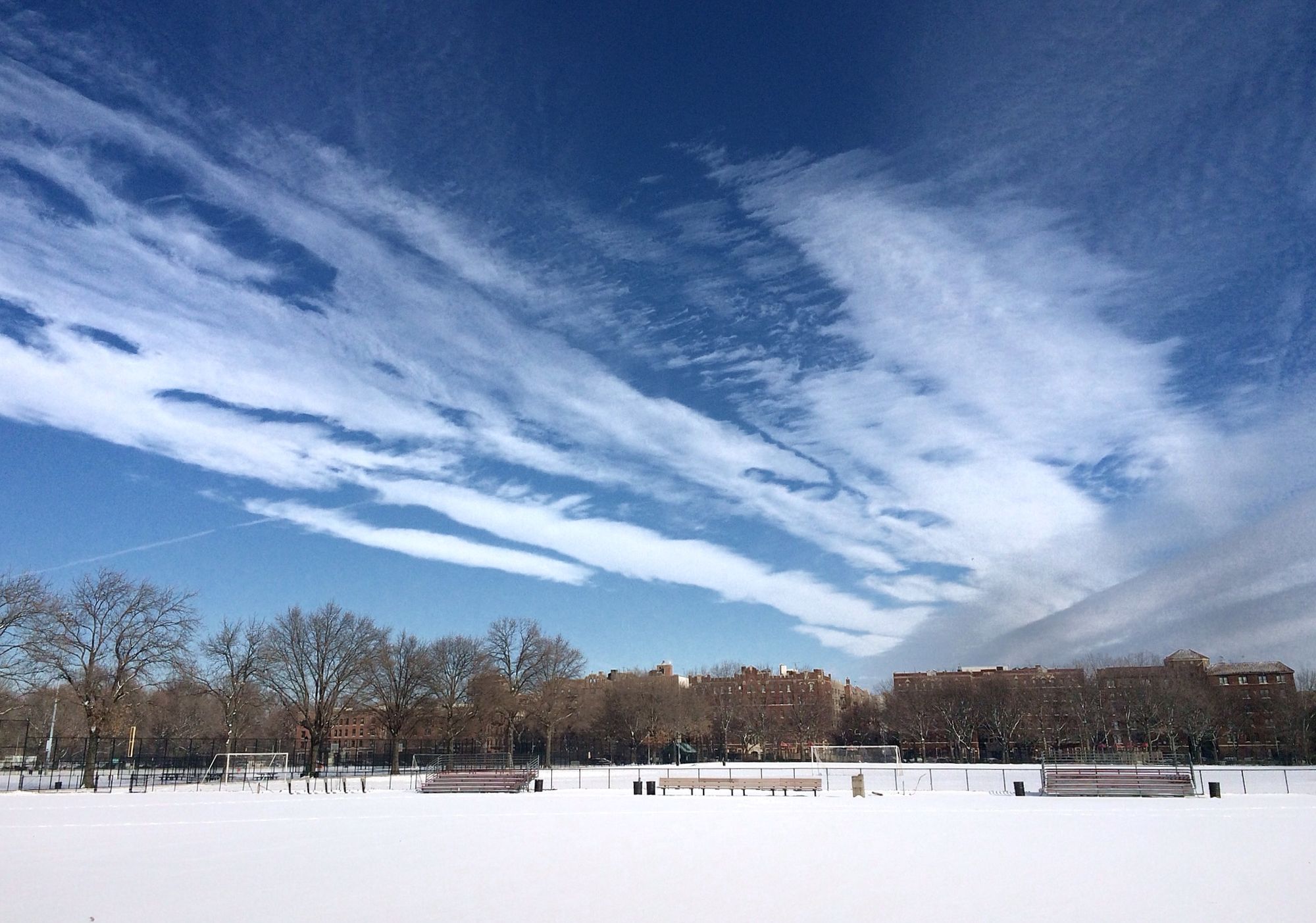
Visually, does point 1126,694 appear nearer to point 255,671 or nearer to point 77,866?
point 255,671

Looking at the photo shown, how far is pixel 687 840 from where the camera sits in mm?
22812

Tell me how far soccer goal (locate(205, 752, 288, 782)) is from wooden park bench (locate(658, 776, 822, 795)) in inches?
939

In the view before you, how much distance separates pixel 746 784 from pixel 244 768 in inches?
1622

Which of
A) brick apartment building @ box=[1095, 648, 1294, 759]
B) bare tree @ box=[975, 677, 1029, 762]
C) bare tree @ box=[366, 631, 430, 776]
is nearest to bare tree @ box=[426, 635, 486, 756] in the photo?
bare tree @ box=[366, 631, 430, 776]

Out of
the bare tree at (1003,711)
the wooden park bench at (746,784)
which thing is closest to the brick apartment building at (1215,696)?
the bare tree at (1003,711)

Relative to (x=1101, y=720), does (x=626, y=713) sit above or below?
above

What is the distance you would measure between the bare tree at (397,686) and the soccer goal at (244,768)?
9.08 meters

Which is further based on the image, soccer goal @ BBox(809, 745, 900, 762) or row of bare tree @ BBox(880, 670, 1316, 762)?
row of bare tree @ BBox(880, 670, 1316, 762)

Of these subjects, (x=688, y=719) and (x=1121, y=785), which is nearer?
(x=1121, y=785)

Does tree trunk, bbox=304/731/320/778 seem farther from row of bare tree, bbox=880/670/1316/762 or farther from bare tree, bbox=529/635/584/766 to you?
row of bare tree, bbox=880/670/1316/762

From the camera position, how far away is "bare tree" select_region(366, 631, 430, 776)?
268 ft

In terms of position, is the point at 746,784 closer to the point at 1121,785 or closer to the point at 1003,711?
the point at 1121,785

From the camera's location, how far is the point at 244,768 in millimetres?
67875

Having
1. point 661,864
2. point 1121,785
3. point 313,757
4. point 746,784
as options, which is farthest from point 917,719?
point 661,864
